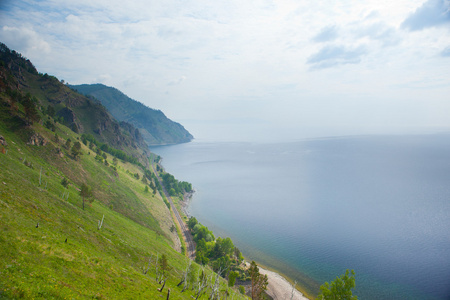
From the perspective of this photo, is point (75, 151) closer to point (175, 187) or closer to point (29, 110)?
point (29, 110)

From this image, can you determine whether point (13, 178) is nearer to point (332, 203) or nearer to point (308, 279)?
point (308, 279)

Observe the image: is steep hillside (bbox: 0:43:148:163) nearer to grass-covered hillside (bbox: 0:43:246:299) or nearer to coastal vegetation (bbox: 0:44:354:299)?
coastal vegetation (bbox: 0:44:354:299)

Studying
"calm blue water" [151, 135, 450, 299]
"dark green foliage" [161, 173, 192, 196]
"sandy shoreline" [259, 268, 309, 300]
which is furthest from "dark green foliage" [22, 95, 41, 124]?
"sandy shoreline" [259, 268, 309, 300]

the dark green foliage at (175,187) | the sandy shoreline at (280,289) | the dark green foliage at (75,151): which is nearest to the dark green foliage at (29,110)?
the dark green foliage at (75,151)

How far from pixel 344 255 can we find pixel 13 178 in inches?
4463

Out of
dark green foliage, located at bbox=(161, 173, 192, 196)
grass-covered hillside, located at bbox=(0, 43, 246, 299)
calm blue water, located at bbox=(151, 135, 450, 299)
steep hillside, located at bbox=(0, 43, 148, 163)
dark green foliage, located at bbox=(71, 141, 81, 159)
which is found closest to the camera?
grass-covered hillside, located at bbox=(0, 43, 246, 299)

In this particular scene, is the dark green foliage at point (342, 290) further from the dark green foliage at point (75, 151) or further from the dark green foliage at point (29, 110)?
the dark green foliage at point (29, 110)

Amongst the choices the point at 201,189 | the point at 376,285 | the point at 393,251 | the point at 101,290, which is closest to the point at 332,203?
the point at 393,251

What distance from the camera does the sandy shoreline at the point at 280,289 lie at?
65938mm

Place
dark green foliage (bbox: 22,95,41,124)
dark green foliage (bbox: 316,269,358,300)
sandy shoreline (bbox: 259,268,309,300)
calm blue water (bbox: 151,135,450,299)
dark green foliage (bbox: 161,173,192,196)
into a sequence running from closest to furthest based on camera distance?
dark green foliage (bbox: 316,269,358,300) < sandy shoreline (bbox: 259,268,309,300) < dark green foliage (bbox: 22,95,41,124) < calm blue water (bbox: 151,135,450,299) < dark green foliage (bbox: 161,173,192,196)

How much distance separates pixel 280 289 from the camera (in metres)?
68.8

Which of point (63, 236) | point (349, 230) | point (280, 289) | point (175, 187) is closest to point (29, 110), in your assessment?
point (63, 236)

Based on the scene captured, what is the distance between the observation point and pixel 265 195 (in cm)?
16688

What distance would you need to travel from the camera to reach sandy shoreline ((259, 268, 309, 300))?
65938mm
